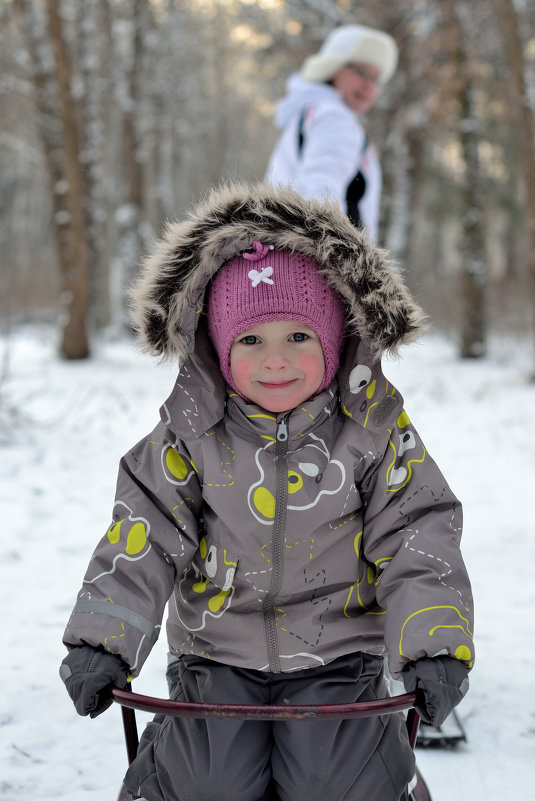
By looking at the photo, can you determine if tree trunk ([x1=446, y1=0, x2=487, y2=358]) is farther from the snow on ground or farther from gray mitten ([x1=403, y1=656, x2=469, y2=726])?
gray mitten ([x1=403, y1=656, x2=469, y2=726])

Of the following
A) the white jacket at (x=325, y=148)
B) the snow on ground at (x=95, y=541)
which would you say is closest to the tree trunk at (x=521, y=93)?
the snow on ground at (x=95, y=541)

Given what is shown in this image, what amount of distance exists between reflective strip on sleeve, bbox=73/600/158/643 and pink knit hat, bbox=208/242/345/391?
555 mm

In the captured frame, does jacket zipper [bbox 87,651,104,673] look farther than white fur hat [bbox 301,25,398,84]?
No

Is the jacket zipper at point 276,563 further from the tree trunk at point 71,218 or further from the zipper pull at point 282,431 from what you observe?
the tree trunk at point 71,218

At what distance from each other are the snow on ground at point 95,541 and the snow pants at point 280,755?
0.39m

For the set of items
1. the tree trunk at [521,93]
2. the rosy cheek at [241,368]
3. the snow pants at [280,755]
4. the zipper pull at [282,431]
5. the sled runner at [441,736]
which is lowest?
the sled runner at [441,736]

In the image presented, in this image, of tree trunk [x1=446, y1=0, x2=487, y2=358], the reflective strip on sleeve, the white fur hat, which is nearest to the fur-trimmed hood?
the reflective strip on sleeve

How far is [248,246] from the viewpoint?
1.66 metres

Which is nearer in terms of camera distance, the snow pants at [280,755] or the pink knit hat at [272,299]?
the snow pants at [280,755]

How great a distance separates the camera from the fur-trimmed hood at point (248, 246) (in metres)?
1.63

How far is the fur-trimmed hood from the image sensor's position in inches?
64.2

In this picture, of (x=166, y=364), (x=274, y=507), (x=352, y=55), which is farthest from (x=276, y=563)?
(x=352, y=55)

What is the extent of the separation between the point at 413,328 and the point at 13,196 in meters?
30.4

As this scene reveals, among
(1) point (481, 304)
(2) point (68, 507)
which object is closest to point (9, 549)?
(2) point (68, 507)
